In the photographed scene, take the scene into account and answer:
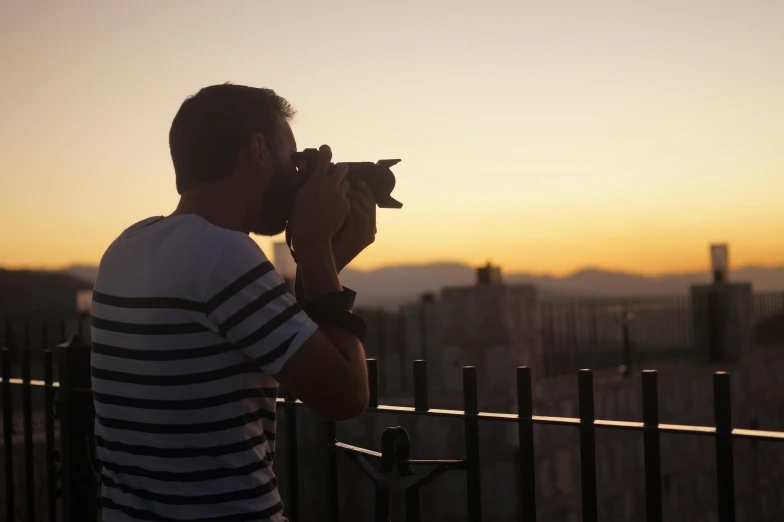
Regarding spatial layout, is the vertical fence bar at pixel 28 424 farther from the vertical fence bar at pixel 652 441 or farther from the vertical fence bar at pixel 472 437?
the vertical fence bar at pixel 652 441

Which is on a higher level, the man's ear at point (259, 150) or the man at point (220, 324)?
the man's ear at point (259, 150)

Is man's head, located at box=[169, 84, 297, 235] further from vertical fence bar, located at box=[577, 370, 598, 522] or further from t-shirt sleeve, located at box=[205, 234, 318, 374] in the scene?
vertical fence bar, located at box=[577, 370, 598, 522]

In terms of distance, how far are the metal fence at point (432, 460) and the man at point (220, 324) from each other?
979mm

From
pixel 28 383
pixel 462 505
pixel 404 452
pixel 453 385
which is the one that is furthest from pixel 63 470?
pixel 453 385

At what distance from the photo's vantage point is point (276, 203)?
1.82 m

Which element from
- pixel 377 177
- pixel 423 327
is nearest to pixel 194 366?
pixel 377 177

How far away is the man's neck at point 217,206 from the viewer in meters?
1.80

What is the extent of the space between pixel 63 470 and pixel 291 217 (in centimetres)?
241

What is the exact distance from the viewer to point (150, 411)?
1.72 meters

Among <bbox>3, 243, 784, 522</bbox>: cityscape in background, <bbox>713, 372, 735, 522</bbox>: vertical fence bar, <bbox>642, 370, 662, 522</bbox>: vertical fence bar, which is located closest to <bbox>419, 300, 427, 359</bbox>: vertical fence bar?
<bbox>3, 243, 784, 522</bbox>: cityscape in background

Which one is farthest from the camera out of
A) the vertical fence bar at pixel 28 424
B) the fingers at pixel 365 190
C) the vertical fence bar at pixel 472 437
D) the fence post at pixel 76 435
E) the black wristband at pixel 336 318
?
the vertical fence bar at pixel 28 424

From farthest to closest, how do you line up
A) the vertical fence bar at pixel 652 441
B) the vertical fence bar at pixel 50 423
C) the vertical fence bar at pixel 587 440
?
1. the vertical fence bar at pixel 50 423
2. the vertical fence bar at pixel 587 440
3. the vertical fence bar at pixel 652 441

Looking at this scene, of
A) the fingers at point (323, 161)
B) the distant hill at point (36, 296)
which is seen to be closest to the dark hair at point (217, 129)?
the fingers at point (323, 161)

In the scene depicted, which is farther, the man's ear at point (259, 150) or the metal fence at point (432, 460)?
the metal fence at point (432, 460)
